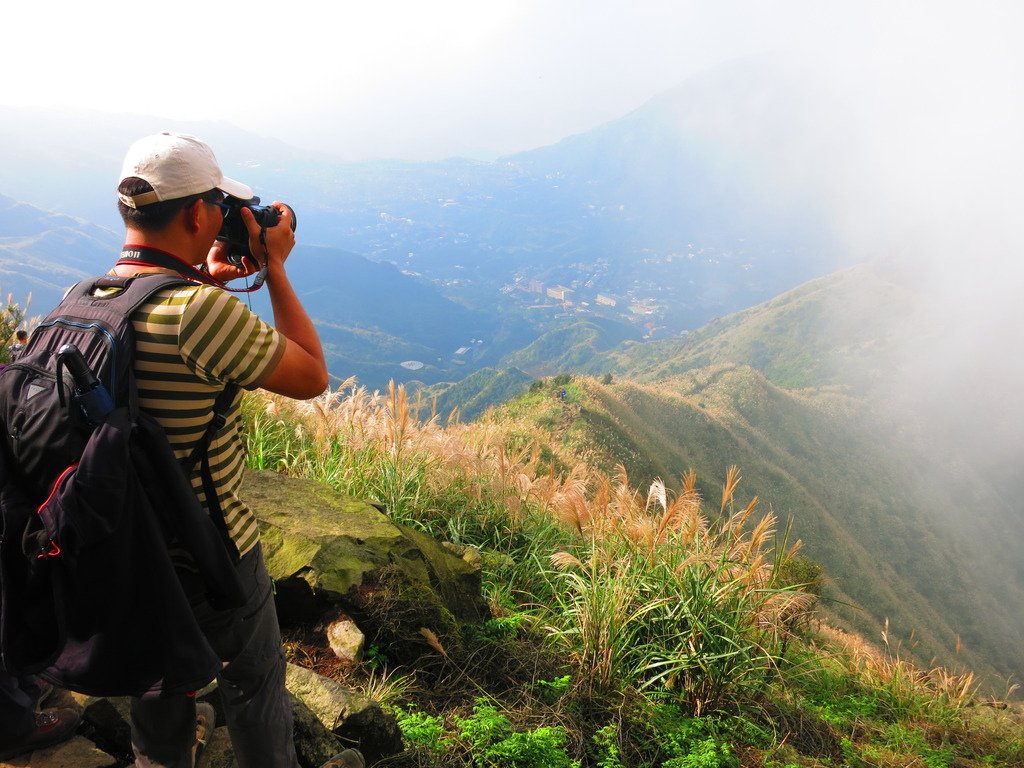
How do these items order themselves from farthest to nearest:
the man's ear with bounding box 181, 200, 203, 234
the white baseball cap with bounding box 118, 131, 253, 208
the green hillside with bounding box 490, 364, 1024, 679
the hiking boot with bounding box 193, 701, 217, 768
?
the green hillside with bounding box 490, 364, 1024, 679, the hiking boot with bounding box 193, 701, 217, 768, the man's ear with bounding box 181, 200, 203, 234, the white baseball cap with bounding box 118, 131, 253, 208

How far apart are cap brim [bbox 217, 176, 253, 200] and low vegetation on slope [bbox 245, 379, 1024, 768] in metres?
2.42

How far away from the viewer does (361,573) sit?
346 centimetres

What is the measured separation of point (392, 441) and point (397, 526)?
1.23m

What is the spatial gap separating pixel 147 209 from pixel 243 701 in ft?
5.46

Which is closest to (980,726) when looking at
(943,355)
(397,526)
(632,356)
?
(397,526)

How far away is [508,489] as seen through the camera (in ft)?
17.5

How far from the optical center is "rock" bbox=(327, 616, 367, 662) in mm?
3270

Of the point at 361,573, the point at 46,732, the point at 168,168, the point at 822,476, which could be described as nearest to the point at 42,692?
the point at 46,732

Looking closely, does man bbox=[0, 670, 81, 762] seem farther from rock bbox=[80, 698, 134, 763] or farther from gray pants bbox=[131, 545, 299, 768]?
gray pants bbox=[131, 545, 299, 768]

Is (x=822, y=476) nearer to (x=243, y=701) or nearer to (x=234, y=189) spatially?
(x=243, y=701)

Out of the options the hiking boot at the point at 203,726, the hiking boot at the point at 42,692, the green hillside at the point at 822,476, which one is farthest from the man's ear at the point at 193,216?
the green hillside at the point at 822,476

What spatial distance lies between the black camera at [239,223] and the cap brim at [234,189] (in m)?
0.02

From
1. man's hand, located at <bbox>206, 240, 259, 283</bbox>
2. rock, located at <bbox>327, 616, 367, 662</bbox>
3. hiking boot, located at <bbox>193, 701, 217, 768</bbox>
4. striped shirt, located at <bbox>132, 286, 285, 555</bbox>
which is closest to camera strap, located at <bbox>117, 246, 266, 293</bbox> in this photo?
striped shirt, located at <bbox>132, 286, 285, 555</bbox>

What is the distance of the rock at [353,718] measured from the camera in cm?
265
